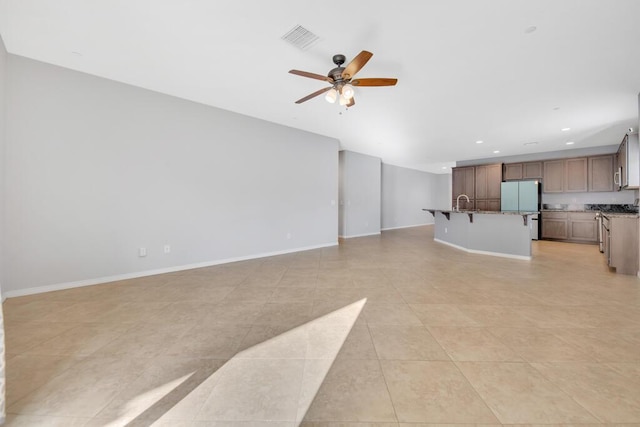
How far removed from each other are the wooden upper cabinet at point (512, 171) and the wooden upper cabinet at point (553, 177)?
59cm

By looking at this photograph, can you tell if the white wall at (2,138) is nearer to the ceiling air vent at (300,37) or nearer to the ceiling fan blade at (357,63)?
the ceiling air vent at (300,37)

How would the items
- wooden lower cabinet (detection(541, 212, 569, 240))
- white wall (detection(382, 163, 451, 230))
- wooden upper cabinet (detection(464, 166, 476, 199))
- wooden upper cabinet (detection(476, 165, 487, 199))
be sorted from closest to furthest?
wooden lower cabinet (detection(541, 212, 569, 240)), wooden upper cabinet (detection(476, 165, 487, 199)), wooden upper cabinet (detection(464, 166, 476, 199)), white wall (detection(382, 163, 451, 230))

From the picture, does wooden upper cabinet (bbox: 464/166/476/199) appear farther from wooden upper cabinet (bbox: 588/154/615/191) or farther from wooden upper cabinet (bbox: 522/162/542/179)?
wooden upper cabinet (bbox: 588/154/615/191)

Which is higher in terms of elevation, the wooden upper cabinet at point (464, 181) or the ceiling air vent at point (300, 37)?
the ceiling air vent at point (300, 37)

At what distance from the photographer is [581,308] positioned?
8.57ft

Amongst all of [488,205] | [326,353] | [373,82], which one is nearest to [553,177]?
[488,205]

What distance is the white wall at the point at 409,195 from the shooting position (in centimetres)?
1005

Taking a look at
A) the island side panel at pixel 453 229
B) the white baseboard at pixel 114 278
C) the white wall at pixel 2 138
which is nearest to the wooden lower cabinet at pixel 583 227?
the island side panel at pixel 453 229

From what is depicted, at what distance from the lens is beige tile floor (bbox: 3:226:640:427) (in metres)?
1.33

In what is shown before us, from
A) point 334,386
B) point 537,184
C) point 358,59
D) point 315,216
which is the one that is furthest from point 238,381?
point 537,184

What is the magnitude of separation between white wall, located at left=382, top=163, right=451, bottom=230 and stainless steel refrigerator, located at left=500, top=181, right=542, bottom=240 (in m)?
3.71

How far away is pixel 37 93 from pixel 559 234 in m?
11.6

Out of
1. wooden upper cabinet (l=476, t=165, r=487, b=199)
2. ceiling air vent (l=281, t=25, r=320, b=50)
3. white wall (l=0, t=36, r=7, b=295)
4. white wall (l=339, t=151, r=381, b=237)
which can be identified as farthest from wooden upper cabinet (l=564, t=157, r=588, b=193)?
white wall (l=0, t=36, r=7, b=295)

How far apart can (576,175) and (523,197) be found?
1.32 m
